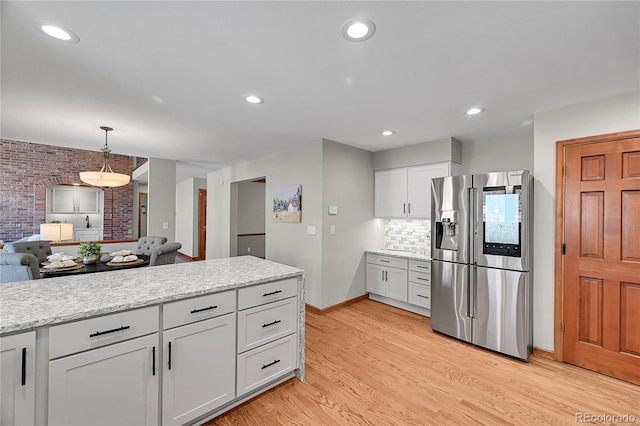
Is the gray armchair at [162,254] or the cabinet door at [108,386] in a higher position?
the gray armchair at [162,254]

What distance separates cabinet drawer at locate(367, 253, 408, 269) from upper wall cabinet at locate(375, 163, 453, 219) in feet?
2.15

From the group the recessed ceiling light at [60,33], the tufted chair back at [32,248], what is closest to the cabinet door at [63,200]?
the tufted chair back at [32,248]

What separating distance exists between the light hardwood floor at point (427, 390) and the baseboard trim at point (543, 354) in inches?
1.7

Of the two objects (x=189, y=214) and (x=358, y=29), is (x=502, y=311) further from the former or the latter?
(x=189, y=214)

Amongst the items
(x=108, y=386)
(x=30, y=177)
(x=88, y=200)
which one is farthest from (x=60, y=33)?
(x=88, y=200)

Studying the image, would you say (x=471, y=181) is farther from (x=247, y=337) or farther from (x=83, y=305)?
(x=83, y=305)

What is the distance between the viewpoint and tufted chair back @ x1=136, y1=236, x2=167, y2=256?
4.38m

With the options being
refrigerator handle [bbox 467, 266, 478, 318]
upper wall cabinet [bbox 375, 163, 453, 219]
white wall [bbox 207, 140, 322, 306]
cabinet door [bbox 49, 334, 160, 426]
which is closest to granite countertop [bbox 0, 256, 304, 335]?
cabinet door [bbox 49, 334, 160, 426]

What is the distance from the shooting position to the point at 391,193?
4.40 metres

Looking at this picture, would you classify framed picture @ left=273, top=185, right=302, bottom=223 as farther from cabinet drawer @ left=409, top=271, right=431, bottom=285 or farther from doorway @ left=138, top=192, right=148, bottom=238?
doorway @ left=138, top=192, right=148, bottom=238

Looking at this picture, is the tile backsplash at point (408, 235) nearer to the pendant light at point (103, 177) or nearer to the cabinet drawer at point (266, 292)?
the cabinet drawer at point (266, 292)

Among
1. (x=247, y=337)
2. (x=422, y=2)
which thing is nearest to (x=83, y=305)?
(x=247, y=337)

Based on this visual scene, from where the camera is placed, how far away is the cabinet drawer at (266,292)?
195 cm

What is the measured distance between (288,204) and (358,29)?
10.2 ft
